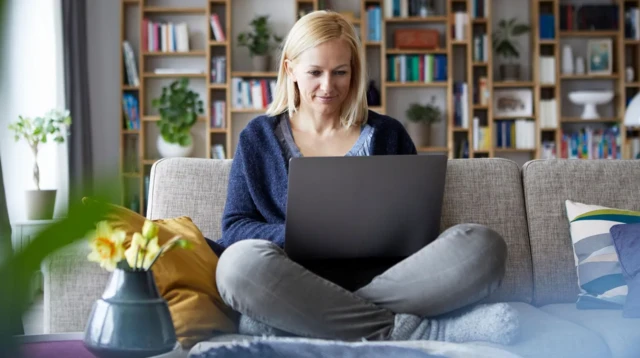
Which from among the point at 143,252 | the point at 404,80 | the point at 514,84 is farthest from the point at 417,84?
the point at 143,252

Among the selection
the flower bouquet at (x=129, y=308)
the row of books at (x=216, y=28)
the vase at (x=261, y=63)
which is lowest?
the flower bouquet at (x=129, y=308)

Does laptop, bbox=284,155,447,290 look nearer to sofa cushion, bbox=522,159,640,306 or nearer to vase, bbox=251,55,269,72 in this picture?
sofa cushion, bbox=522,159,640,306

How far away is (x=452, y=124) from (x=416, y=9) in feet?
2.91

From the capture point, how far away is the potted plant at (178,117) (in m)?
5.34

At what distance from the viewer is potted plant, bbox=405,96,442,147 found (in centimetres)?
561

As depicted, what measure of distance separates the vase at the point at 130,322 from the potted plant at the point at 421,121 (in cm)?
473

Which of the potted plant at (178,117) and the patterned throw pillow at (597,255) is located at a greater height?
the potted plant at (178,117)

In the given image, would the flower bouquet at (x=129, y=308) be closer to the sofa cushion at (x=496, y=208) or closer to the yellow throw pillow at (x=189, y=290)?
the yellow throw pillow at (x=189, y=290)

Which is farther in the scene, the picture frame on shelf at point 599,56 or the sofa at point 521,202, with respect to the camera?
the picture frame on shelf at point 599,56

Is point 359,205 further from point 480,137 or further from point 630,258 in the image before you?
point 480,137

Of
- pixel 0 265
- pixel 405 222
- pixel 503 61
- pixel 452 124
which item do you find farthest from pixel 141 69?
pixel 0 265

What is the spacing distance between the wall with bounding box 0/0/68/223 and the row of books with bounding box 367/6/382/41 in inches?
87.1

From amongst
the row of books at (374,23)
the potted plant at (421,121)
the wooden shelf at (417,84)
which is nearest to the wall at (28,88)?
the row of books at (374,23)

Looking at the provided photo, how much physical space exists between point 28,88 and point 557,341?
1118 millimetres
